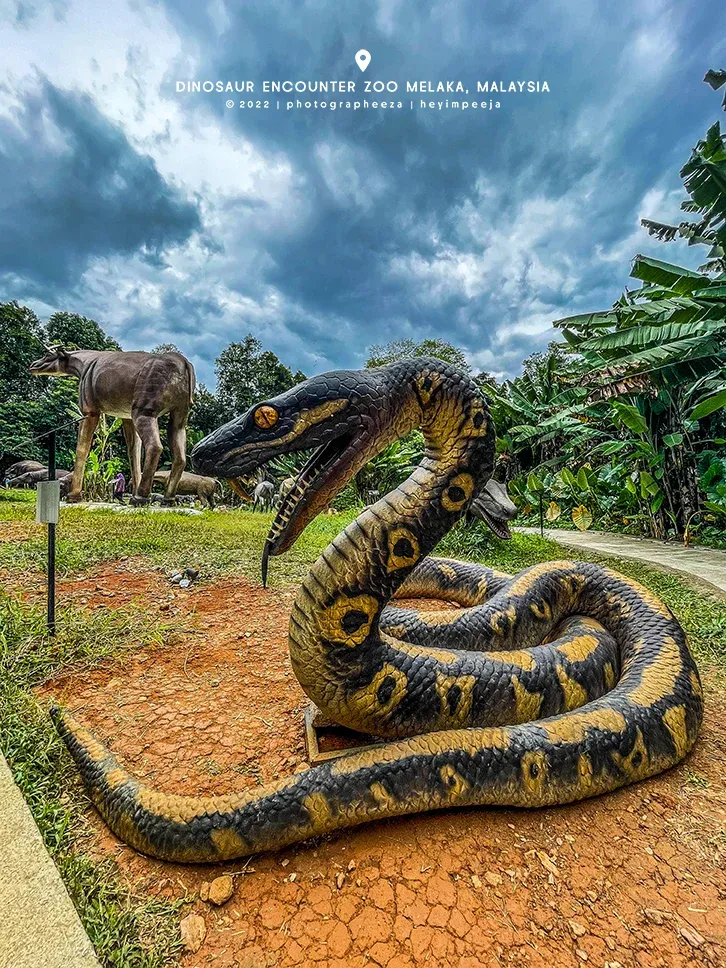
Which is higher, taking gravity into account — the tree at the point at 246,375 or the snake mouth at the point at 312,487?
the tree at the point at 246,375

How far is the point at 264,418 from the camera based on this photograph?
1261 millimetres

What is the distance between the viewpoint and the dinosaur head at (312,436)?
125cm

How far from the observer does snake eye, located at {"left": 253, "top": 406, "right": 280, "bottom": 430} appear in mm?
1258

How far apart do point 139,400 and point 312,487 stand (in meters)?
6.08

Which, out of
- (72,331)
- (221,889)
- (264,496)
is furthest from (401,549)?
(72,331)

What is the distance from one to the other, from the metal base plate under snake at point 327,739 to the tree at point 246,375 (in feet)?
74.6

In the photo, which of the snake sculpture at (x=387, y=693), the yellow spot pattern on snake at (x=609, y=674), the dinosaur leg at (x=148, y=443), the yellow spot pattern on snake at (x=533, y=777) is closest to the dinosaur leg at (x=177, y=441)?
the dinosaur leg at (x=148, y=443)

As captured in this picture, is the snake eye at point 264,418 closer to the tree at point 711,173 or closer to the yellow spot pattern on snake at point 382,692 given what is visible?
the yellow spot pattern on snake at point 382,692

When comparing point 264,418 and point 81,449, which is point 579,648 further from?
point 81,449

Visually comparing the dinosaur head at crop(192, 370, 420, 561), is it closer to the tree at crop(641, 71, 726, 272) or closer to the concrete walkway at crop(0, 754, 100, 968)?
the concrete walkway at crop(0, 754, 100, 968)

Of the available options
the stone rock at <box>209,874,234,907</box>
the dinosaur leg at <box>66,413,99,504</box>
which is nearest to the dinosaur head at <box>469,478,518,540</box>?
the stone rock at <box>209,874,234,907</box>

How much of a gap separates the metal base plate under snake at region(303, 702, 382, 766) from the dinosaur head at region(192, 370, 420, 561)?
2.44 ft

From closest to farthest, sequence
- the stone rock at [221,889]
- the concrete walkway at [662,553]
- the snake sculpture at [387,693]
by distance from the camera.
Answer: the stone rock at [221,889]
the snake sculpture at [387,693]
the concrete walkway at [662,553]

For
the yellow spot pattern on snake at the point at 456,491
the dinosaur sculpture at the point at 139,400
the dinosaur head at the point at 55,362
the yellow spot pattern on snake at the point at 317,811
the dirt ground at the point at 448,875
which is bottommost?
the dirt ground at the point at 448,875
